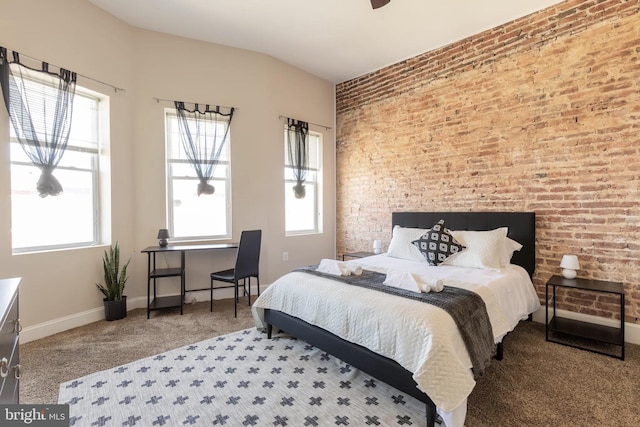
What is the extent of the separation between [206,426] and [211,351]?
96 centimetres

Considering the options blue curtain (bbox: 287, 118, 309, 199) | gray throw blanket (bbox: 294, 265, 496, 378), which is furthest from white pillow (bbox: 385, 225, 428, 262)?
blue curtain (bbox: 287, 118, 309, 199)

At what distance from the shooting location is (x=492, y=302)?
2.34 metres

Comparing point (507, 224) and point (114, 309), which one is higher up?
point (507, 224)

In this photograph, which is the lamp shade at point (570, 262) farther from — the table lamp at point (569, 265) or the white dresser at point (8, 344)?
the white dresser at point (8, 344)

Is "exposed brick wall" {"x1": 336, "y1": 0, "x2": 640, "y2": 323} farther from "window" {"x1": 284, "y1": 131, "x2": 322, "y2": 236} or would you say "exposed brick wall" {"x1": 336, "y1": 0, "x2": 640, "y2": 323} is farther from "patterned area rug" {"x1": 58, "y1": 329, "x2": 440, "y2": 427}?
"patterned area rug" {"x1": 58, "y1": 329, "x2": 440, "y2": 427}

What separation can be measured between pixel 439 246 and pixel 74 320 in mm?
3945

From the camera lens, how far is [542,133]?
10.6ft

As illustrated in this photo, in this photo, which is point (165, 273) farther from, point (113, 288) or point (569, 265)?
point (569, 265)

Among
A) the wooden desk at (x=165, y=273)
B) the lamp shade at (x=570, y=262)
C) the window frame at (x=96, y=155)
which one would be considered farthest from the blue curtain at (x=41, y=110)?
the lamp shade at (x=570, y=262)

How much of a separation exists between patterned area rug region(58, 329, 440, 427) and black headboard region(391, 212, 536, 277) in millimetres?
2172

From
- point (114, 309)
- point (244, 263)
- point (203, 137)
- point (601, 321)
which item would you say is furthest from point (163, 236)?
point (601, 321)

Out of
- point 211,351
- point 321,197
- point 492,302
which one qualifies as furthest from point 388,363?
point 321,197

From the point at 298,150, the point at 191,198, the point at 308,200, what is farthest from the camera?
the point at 308,200

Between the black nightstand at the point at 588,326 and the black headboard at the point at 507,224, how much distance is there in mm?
337
